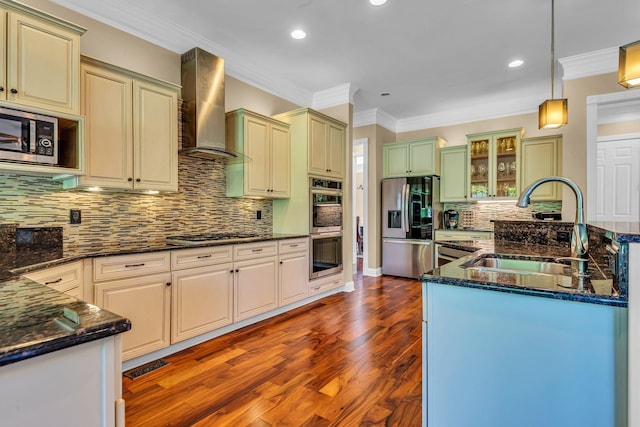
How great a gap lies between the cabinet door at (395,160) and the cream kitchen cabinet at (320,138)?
1.53m

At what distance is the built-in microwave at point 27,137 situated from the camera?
6.10 ft

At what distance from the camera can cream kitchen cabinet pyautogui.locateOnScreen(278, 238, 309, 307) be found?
352cm

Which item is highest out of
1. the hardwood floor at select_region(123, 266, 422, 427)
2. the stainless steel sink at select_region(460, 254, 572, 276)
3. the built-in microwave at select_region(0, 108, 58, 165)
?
the built-in microwave at select_region(0, 108, 58, 165)

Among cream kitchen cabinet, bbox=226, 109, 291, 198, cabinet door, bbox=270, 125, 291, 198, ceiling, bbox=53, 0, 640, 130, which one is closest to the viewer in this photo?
ceiling, bbox=53, 0, 640, 130

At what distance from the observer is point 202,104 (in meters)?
3.05

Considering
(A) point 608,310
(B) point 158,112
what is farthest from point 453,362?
(B) point 158,112

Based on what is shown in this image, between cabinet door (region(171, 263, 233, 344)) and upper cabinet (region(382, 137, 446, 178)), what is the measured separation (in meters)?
3.70

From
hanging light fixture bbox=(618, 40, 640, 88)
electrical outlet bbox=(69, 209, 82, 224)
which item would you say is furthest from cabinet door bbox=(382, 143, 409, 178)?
electrical outlet bbox=(69, 209, 82, 224)

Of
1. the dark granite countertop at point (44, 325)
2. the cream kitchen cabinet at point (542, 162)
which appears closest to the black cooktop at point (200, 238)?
the dark granite countertop at point (44, 325)

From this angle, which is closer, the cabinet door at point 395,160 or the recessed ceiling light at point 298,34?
the recessed ceiling light at point 298,34

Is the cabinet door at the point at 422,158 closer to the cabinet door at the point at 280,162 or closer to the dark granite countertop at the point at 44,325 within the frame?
the cabinet door at the point at 280,162

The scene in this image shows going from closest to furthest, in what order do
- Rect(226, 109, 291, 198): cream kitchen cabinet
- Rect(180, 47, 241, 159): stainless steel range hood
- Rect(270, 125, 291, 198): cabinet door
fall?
Rect(180, 47, 241, 159): stainless steel range hood → Rect(226, 109, 291, 198): cream kitchen cabinet → Rect(270, 125, 291, 198): cabinet door

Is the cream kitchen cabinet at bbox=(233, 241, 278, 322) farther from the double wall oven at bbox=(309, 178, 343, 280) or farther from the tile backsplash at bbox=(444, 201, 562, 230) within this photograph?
the tile backsplash at bbox=(444, 201, 562, 230)

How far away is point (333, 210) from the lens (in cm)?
421
